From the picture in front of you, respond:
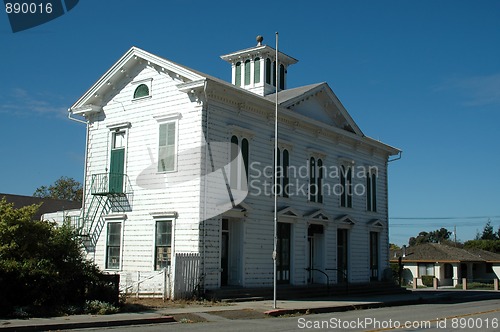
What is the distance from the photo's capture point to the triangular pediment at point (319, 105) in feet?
94.8

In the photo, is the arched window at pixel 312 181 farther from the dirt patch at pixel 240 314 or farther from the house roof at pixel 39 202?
the house roof at pixel 39 202

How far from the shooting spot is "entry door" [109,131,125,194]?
2565cm

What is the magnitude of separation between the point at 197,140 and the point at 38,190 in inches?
1847

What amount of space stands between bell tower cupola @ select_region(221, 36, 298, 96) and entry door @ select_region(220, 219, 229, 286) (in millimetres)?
9509

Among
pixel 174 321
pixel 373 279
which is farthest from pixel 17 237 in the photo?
pixel 373 279

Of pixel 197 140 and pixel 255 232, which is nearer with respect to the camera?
pixel 197 140

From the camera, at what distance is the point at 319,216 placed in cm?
2922

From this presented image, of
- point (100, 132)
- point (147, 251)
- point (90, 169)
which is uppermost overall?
point (100, 132)

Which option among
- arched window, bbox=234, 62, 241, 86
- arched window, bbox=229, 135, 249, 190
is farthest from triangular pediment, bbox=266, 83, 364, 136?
arched window, bbox=229, 135, 249, 190

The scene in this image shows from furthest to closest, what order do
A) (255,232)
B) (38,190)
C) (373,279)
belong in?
(38,190), (373,279), (255,232)

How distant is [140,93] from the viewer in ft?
84.4

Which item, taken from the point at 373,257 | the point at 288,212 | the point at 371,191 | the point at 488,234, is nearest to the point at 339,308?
the point at 288,212

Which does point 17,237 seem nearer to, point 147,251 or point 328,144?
point 147,251

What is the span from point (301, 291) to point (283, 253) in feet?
6.13
